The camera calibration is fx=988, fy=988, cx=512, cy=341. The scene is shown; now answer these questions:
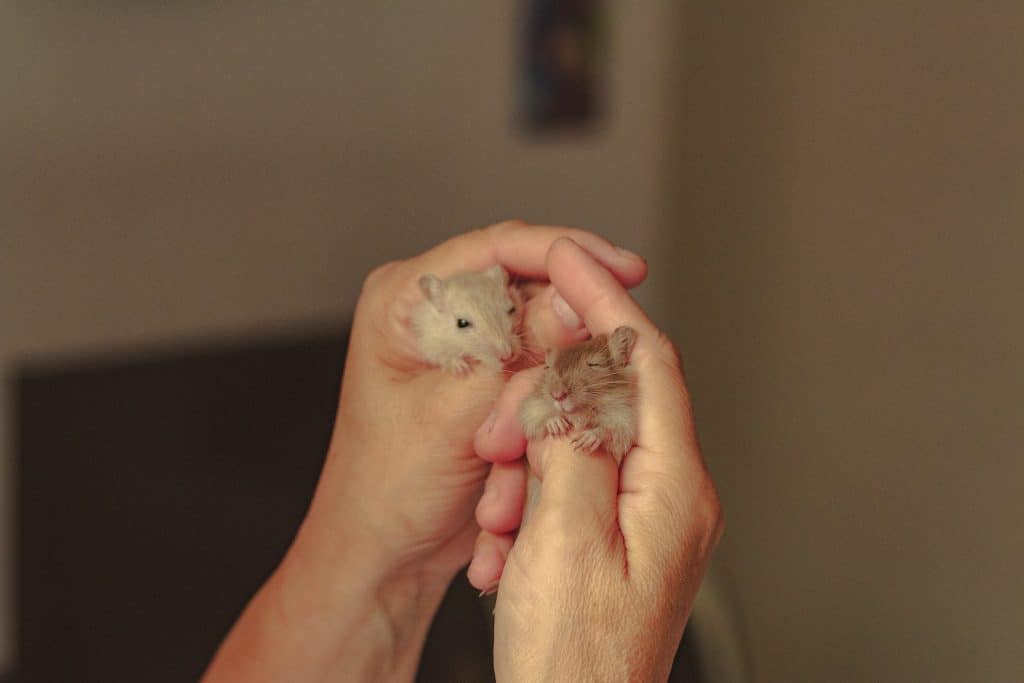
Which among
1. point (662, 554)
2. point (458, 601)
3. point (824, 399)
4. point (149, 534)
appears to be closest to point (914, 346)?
point (824, 399)

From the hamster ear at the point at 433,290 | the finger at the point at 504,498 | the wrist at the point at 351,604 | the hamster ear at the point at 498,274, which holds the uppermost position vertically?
the hamster ear at the point at 498,274

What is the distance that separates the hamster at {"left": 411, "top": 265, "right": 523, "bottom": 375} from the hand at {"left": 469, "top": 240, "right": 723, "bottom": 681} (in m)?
0.24

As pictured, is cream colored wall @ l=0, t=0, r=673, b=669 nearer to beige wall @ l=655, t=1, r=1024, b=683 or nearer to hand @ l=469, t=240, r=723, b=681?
beige wall @ l=655, t=1, r=1024, b=683

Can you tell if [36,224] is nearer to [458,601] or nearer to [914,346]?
[458,601]

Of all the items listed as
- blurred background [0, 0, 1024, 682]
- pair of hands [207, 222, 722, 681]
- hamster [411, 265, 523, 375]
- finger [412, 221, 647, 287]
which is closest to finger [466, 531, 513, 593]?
pair of hands [207, 222, 722, 681]

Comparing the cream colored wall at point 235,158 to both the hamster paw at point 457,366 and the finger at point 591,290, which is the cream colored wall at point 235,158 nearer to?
the hamster paw at point 457,366

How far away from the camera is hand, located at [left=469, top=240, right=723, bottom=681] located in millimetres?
792

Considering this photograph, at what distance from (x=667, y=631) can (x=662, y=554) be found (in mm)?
63

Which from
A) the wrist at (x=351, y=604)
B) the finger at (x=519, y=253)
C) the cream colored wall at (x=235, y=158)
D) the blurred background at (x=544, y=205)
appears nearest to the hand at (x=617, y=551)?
the finger at (x=519, y=253)

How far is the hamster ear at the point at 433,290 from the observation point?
1.19m

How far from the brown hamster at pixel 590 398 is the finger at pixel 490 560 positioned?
0.16 m

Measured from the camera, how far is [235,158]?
2256 millimetres

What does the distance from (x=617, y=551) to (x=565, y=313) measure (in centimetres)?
40

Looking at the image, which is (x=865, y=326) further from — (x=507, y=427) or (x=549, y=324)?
(x=507, y=427)
